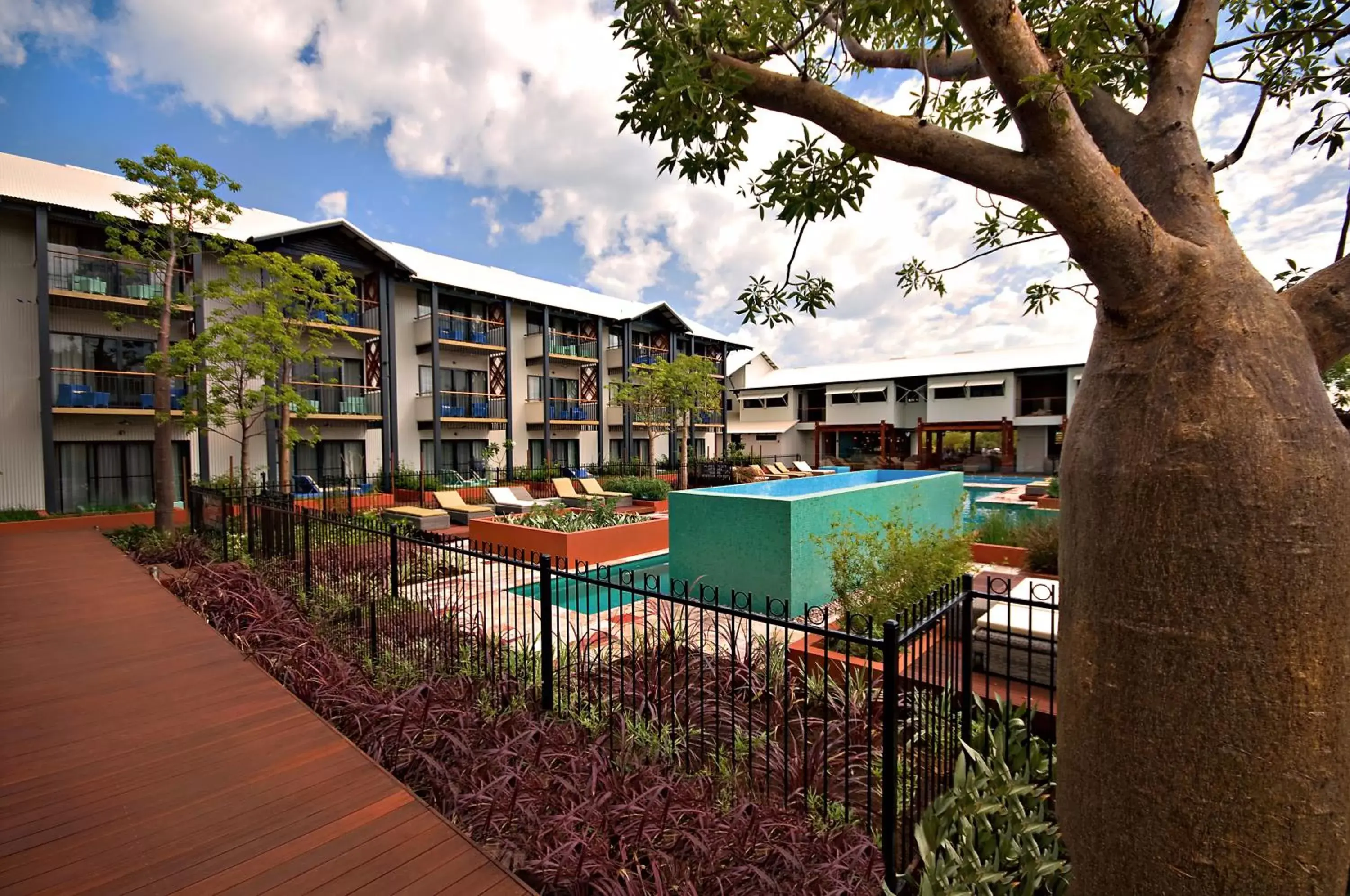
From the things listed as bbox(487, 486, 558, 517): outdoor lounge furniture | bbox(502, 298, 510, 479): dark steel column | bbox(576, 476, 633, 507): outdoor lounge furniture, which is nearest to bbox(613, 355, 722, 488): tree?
bbox(576, 476, 633, 507): outdoor lounge furniture

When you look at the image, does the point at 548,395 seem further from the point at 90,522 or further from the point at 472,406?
the point at 90,522

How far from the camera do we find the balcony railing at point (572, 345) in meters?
28.4

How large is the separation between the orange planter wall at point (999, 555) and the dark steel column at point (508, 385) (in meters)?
18.9

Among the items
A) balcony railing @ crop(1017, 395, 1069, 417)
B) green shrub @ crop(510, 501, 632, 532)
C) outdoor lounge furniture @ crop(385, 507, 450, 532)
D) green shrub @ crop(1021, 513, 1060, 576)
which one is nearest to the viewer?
green shrub @ crop(1021, 513, 1060, 576)

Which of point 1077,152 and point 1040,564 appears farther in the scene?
point 1040,564

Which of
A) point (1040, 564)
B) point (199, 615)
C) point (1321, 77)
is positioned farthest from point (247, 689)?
point (1040, 564)

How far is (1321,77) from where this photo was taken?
308cm

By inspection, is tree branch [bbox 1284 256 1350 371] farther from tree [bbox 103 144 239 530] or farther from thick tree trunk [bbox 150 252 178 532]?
thick tree trunk [bbox 150 252 178 532]

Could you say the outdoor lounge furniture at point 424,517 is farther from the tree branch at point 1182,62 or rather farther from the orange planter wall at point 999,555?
the tree branch at point 1182,62

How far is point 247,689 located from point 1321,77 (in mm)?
8229

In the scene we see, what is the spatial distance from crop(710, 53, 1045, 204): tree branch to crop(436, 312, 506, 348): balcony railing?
2330cm

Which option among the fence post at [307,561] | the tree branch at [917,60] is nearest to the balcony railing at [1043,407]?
the tree branch at [917,60]

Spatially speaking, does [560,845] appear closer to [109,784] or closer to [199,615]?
[109,784]

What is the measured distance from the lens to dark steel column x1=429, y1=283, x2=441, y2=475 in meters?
22.5
